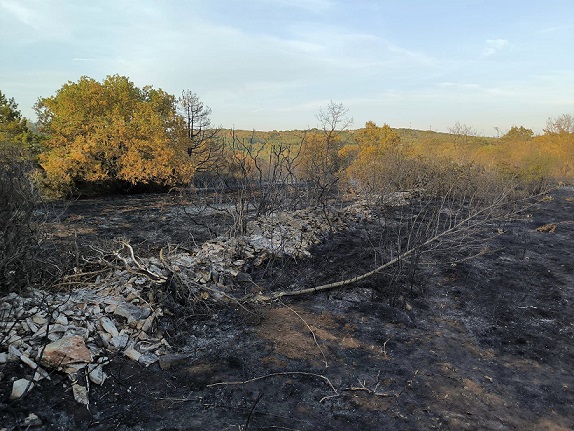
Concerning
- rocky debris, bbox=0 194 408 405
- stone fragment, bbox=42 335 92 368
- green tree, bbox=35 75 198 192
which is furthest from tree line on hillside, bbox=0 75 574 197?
stone fragment, bbox=42 335 92 368

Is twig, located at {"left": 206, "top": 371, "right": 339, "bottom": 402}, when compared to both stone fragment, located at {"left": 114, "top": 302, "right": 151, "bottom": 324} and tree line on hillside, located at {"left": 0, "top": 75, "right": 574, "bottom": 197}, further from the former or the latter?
tree line on hillside, located at {"left": 0, "top": 75, "right": 574, "bottom": 197}

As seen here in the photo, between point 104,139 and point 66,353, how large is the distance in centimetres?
1698

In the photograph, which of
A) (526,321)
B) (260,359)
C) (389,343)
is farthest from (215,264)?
(526,321)

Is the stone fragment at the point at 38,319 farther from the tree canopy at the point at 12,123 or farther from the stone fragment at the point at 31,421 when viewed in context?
the tree canopy at the point at 12,123

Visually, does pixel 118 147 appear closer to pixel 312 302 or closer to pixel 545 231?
pixel 312 302

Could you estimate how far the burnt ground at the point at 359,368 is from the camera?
3.24m

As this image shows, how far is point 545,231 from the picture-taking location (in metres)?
11.8

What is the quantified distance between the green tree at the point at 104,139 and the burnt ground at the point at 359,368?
1457 centimetres

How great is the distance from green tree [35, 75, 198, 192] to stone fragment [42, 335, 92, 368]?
639 inches

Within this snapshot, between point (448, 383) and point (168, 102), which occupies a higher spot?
point (168, 102)

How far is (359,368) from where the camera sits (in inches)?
161

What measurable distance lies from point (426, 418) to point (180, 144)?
65.8 ft

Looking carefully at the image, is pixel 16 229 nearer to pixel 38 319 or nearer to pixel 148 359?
pixel 38 319

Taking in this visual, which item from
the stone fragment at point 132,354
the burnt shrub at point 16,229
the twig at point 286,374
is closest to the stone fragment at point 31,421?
the stone fragment at point 132,354
